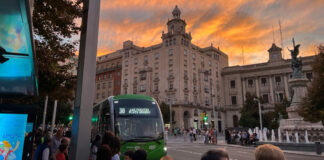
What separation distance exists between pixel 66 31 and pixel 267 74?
219 feet

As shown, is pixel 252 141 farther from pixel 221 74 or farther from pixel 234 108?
pixel 221 74

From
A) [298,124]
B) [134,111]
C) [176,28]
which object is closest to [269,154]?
[134,111]

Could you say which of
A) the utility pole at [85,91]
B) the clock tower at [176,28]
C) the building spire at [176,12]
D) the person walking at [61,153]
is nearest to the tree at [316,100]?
the person walking at [61,153]

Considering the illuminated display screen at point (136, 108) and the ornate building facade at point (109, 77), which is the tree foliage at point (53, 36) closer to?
the illuminated display screen at point (136, 108)

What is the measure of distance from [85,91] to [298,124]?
82.6 ft

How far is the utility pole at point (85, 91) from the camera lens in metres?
3.90

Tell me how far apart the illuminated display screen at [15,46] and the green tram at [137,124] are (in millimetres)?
3750

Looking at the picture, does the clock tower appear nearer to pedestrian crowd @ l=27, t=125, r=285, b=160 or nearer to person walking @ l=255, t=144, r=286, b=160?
pedestrian crowd @ l=27, t=125, r=285, b=160

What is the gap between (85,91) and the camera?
396cm

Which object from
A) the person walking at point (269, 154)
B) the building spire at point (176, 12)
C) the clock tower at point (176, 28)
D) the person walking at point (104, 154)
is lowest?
the person walking at point (104, 154)

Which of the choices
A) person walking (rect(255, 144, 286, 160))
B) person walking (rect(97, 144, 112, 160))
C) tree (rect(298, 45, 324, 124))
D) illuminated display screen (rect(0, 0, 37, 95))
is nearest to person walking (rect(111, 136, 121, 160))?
person walking (rect(97, 144, 112, 160))

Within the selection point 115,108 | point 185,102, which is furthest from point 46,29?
point 185,102

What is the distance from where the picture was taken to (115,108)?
1083 centimetres

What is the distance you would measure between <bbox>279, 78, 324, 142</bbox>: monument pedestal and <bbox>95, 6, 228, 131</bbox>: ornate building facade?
29.3 meters
